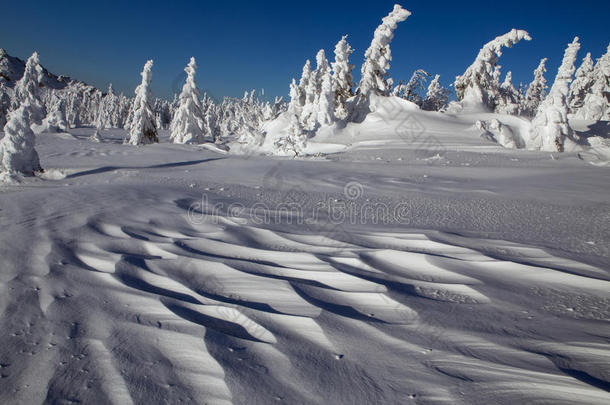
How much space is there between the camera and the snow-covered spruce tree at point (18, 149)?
6914 mm

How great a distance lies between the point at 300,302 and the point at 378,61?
2315 cm

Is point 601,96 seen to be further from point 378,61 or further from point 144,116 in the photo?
point 144,116

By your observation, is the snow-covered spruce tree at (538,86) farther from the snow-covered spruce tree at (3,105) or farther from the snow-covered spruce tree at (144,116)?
the snow-covered spruce tree at (3,105)

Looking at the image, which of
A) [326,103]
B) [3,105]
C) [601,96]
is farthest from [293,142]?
[3,105]

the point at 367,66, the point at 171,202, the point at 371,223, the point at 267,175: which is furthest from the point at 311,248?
the point at 367,66

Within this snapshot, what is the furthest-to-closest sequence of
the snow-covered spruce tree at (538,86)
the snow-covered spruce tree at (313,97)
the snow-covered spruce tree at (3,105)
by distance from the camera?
1. the snow-covered spruce tree at (538,86)
2. the snow-covered spruce tree at (3,105)
3. the snow-covered spruce tree at (313,97)

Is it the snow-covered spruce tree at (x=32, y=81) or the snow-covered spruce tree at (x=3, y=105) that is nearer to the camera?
the snow-covered spruce tree at (x=32, y=81)

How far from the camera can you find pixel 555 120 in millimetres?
15586

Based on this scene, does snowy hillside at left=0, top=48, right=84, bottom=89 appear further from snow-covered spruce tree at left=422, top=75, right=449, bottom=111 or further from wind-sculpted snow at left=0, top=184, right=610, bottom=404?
wind-sculpted snow at left=0, top=184, right=610, bottom=404

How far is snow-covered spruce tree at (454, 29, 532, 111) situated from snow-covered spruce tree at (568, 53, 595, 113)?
1191cm

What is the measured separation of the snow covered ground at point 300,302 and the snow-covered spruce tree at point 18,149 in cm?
333

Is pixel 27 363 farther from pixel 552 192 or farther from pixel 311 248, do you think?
pixel 552 192

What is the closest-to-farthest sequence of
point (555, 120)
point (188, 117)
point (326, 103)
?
point (555, 120), point (326, 103), point (188, 117)

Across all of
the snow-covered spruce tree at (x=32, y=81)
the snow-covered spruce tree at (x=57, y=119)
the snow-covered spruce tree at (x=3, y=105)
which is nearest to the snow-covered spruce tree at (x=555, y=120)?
the snow-covered spruce tree at (x=32, y=81)
